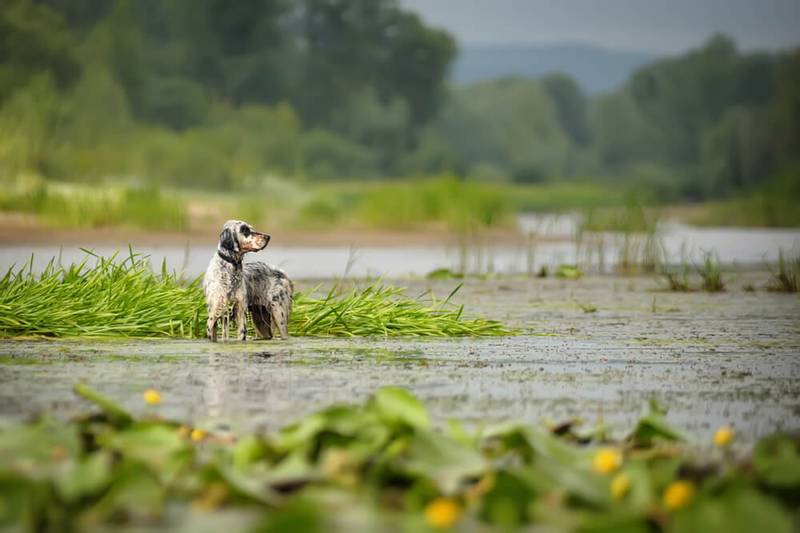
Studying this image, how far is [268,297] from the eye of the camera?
299 inches

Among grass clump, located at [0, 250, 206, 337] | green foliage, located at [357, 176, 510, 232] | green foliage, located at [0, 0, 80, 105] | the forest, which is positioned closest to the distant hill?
the forest

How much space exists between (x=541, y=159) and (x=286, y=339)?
216ft

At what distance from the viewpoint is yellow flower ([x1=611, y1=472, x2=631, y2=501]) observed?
3.57m

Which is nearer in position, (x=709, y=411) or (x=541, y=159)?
(x=709, y=411)

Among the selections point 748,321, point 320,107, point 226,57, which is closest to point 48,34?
point 226,57

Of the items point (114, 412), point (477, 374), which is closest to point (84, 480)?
point (114, 412)

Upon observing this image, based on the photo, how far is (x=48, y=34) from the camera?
4988 centimetres

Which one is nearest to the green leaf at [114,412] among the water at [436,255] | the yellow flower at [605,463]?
the yellow flower at [605,463]

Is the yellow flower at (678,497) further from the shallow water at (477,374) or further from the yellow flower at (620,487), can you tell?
the shallow water at (477,374)

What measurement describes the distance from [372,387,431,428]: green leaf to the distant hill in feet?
421

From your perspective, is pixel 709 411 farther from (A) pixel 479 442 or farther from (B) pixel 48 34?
(B) pixel 48 34

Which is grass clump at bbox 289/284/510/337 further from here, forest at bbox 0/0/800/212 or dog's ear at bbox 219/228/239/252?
forest at bbox 0/0/800/212

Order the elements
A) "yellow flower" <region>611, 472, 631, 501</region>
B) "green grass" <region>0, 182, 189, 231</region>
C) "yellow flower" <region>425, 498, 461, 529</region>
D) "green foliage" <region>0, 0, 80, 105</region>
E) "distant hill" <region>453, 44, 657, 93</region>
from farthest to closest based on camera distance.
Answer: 1. "distant hill" <region>453, 44, 657, 93</region>
2. "green foliage" <region>0, 0, 80, 105</region>
3. "green grass" <region>0, 182, 189, 231</region>
4. "yellow flower" <region>611, 472, 631, 501</region>
5. "yellow flower" <region>425, 498, 461, 529</region>

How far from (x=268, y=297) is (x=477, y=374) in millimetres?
1751
